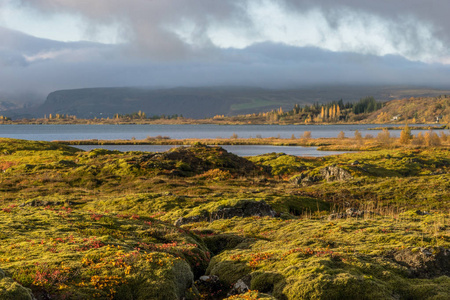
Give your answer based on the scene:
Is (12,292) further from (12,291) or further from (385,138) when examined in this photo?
(385,138)

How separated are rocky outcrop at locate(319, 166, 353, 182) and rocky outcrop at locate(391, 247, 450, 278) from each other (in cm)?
4132

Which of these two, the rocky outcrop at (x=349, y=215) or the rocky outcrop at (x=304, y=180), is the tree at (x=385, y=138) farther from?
the rocky outcrop at (x=349, y=215)

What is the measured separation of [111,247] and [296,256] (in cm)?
746

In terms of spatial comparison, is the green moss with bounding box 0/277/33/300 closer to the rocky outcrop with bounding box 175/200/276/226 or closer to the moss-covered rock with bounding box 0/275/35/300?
the moss-covered rock with bounding box 0/275/35/300

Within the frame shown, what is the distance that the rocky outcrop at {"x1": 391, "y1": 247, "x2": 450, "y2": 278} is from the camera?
1455cm

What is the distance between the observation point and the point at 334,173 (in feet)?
190

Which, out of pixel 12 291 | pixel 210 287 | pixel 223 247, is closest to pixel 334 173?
pixel 223 247

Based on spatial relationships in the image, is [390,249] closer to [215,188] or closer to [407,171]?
[215,188]

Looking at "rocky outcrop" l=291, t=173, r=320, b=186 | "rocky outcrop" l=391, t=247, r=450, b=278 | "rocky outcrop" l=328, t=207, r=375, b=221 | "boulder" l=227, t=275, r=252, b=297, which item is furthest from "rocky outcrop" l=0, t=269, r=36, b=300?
"rocky outcrop" l=291, t=173, r=320, b=186

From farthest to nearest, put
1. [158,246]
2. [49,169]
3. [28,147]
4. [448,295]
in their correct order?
1. [28,147]
2. [49,169]
3. [158,246]
4. [448,295]

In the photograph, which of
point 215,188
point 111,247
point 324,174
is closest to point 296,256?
point 111,247

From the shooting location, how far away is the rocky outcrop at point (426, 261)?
1455cm

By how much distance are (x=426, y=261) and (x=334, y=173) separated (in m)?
43.9

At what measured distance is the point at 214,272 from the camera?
16.1 meters
